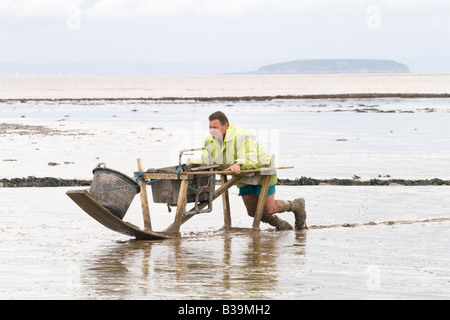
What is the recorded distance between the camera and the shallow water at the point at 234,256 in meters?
7.24

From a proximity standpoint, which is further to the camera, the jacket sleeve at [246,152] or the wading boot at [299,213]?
the wading boot at [299,213]

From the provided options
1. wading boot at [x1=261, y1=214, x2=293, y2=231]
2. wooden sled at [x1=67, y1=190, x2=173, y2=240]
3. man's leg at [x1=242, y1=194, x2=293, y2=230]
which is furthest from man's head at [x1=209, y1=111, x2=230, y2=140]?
wading boot at [x1=261, y1=214, x2=293, y2=231]

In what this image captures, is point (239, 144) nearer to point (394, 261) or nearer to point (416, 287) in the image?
point (394, 261)

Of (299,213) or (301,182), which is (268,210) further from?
(301,182)

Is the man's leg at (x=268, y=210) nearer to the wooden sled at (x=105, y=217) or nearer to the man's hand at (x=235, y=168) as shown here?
the man's hand at (x=235, y=168)

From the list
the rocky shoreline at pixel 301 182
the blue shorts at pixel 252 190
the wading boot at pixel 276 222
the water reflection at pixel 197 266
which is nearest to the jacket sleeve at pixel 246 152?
the blue shorts at pixel 252 190

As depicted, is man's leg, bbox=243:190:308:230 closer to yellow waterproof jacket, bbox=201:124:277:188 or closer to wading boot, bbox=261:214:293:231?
wading boot, bbox=261:214:293:231

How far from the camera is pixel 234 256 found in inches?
353

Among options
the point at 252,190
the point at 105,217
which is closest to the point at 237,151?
the point at 252,190

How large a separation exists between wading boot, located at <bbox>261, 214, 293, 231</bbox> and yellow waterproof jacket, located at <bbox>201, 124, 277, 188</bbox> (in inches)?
32.4

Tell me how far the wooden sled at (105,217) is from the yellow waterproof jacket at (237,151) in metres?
1.10

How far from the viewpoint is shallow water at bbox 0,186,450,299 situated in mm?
7238

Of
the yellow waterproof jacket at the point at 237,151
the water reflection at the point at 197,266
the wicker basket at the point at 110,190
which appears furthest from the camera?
the yellow waterproof jacket at the point at 237,151
